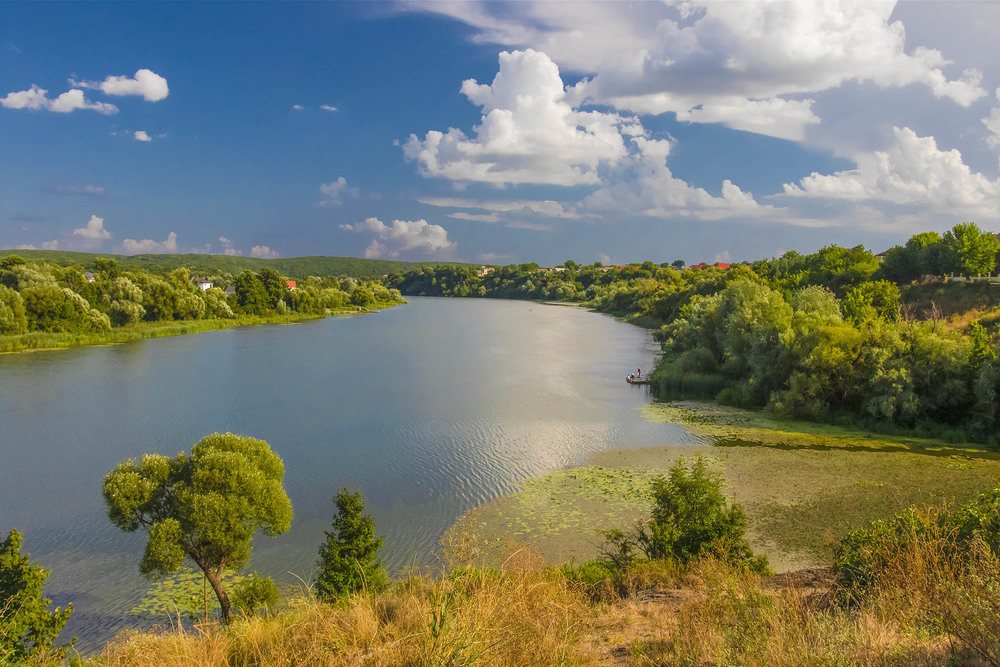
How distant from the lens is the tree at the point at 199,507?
356 inches

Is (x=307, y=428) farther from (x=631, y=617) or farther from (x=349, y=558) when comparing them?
(x=631, y=617)

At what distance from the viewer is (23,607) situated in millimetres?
7223

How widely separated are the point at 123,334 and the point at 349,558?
48458mm

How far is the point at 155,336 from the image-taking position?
50094 millimetres

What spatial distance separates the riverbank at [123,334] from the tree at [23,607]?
135 ft

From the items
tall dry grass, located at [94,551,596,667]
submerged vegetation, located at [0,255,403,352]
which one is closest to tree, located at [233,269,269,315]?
submerged vegetation, located at [0,255,403,352]

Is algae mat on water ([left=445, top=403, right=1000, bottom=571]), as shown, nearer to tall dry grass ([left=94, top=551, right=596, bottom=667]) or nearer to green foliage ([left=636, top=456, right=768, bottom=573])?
green foliage ([left=636, top=456, right=768, bottom=573])

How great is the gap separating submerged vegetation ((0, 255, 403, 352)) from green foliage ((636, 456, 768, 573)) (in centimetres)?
4717

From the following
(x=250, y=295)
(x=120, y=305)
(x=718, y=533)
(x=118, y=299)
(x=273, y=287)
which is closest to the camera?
(x=718, y=533)

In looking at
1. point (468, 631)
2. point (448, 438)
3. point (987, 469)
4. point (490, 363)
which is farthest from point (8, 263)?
point (987, 469)

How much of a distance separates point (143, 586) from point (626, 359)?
33.9 m

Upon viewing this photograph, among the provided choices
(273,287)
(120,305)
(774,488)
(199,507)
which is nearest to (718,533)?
(774,488)

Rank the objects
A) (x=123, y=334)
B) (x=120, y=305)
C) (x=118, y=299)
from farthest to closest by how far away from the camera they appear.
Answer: (x=118, y=299), (x=120, y=305), (x=123, y=334)

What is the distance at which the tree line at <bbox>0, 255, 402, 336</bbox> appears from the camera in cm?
4397
